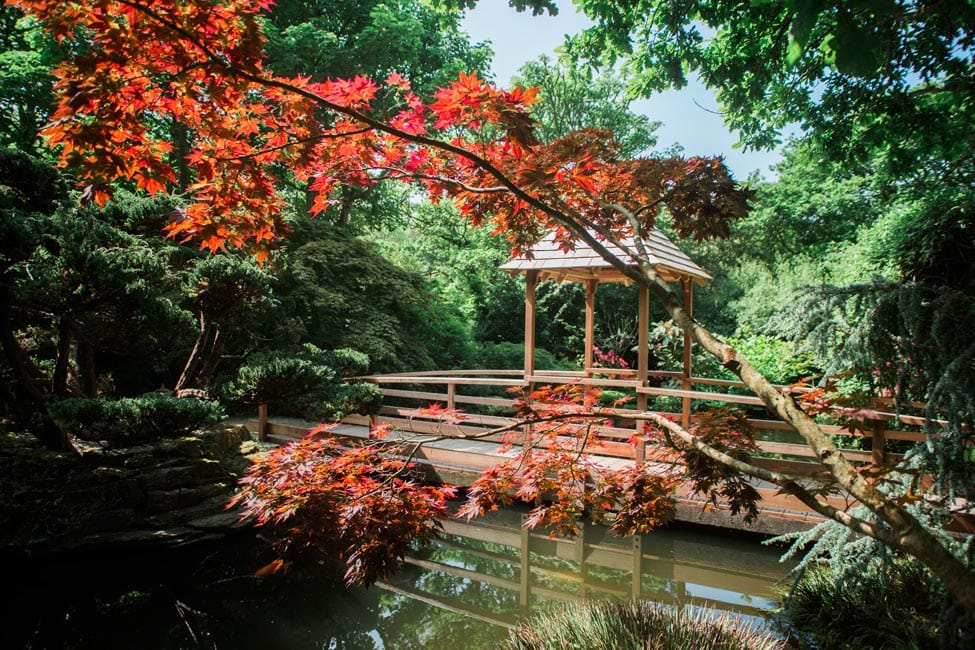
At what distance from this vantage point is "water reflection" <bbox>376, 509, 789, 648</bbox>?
13.7ft

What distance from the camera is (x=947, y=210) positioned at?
3.25 metres

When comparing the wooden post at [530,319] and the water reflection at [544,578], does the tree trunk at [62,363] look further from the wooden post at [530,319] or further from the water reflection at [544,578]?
the wooden post at [530,319]

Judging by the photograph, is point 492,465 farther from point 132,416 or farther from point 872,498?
point 872,498

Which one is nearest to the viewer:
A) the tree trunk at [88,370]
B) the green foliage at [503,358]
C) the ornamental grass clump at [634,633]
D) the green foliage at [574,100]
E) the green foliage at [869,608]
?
the ornamental grass clump at [634,633]

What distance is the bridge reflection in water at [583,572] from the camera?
444cm

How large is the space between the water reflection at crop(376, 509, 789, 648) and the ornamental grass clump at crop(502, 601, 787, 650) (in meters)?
Result: 0.87

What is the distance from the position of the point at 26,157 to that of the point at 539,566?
5.21 meters

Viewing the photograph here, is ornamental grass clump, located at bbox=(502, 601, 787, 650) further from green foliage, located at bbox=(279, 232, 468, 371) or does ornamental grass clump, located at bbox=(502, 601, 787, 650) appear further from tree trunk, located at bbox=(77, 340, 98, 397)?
green foliage, located at bbox=(279, 232, 468, 371)

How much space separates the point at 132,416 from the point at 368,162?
3.01 m

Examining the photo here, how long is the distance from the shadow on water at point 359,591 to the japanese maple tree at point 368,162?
152 cm

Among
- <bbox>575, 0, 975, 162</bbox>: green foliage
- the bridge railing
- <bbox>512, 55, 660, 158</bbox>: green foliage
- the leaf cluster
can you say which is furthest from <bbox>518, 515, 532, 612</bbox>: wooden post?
<bbox>512, 55, 660, 158</bbox>: green foliage

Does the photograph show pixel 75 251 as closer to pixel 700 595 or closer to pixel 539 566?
pixel 539 566

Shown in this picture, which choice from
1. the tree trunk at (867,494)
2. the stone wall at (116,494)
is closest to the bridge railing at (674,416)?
the tree trunk at (867,494)

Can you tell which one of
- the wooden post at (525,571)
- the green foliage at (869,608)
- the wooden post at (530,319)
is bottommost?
the wooden post at (525,571)
